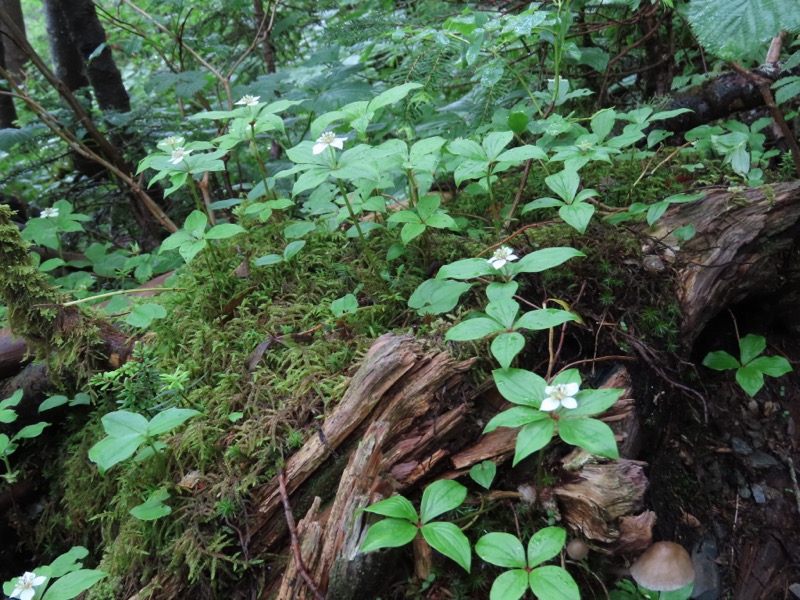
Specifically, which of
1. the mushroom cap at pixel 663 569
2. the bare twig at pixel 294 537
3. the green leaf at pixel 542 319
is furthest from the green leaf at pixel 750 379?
the bare twig at pixel 294 537

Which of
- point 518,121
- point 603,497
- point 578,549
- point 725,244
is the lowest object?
point 578,549

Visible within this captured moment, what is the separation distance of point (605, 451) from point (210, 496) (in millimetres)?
1364

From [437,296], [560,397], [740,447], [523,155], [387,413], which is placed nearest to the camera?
[560,397]

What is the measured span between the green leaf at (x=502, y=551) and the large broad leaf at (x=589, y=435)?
351mm

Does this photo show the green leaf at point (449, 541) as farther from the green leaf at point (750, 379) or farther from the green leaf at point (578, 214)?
the green leaf at point (750, 379)

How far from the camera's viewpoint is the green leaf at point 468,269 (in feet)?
6.53

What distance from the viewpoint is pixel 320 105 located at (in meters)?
3.57

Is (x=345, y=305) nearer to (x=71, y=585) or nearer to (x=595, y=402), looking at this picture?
(x=595, y=402)

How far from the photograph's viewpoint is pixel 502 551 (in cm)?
155

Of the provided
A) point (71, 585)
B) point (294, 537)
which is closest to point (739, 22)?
point (294, 537)

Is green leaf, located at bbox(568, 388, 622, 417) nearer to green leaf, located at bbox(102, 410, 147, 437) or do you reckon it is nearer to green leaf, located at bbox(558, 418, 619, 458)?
green leaf, located at bbox(558, 418, 619, 458)

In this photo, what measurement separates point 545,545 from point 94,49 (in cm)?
530

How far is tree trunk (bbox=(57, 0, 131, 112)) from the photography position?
181 inches

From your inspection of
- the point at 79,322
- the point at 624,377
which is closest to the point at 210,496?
the point at 79,322
